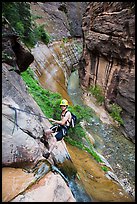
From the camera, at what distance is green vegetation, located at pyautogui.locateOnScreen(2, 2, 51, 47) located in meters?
6.71

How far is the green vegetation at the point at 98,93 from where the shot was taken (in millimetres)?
16031

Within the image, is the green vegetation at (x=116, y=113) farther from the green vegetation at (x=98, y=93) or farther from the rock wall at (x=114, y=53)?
the green vegetation at (x=98, y=93)

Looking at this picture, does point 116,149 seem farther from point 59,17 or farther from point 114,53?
point 59,17

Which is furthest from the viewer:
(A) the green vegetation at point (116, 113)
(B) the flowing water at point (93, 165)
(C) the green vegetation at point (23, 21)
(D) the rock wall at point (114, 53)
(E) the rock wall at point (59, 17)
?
(E) the rock wall at point (59, 17)

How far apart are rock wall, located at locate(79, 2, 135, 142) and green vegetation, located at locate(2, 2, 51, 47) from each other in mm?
4399

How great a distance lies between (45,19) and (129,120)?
1752cm

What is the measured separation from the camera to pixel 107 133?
44.1ft

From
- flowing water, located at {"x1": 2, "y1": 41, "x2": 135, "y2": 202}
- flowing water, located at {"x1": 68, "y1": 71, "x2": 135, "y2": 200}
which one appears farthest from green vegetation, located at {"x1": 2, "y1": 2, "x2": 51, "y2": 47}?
flowing water, located at {"x1": 68, "y1": 71, "x2": 135, "y2": 200}

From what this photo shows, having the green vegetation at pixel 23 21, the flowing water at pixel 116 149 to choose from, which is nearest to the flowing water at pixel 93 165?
the flowing water at pixel 116 149

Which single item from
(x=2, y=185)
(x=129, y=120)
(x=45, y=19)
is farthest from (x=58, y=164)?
(x=45, y=19)

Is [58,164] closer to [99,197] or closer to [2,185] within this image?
[99,197]

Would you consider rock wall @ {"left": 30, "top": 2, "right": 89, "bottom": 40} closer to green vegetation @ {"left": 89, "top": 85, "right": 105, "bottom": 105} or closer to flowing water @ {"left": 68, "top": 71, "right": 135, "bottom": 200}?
green vegetation @ {"left": 89, "top": 85, "right": 105, "bottom": 105}

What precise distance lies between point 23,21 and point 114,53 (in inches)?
245

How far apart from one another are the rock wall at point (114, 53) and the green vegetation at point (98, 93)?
0.39 m
